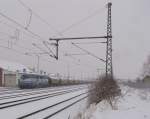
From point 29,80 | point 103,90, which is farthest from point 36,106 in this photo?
point 29,80

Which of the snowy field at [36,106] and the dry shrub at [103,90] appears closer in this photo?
the snowy field at [36,106]

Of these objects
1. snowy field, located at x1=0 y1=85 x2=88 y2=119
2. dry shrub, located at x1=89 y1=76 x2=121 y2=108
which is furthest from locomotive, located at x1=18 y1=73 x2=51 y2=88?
dry shrub, located at x1=89 y1=76 x2=121 y2=108

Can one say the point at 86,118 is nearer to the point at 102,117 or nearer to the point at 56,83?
the point at 102,117

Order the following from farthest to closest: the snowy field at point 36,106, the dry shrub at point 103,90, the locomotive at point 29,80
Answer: the locomotive at point 29,80 → the dry shrub at point 103,90 → the snowy field at point 36,106

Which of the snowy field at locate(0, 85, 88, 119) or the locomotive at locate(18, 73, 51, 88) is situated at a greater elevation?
the locomotive at locate(18, 73, 51, 88)

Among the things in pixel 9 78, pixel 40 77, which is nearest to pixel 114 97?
pixel 40 77

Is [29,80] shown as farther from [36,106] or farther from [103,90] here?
[103,90]

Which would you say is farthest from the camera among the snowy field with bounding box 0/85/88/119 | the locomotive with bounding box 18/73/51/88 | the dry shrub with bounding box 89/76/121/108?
the locomotive with bounding box 18/73/51/88

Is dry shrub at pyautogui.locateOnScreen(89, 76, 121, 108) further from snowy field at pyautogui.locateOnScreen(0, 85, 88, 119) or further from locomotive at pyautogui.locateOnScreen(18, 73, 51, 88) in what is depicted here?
locomotive at pyautogui.locateOnScreen(18, 73, 51, 88)

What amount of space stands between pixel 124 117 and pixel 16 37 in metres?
18.4

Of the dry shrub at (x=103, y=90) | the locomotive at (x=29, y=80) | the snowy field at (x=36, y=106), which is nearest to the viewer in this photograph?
the snowy field at (x=36, y=106)

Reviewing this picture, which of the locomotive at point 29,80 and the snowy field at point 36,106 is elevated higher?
the locomotive at point 29,80

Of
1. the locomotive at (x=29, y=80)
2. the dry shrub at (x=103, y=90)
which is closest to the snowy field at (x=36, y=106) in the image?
the dry shrub at (x=103, y=90)

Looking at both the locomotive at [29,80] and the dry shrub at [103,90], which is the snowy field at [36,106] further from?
the locomotive at [29,80]
